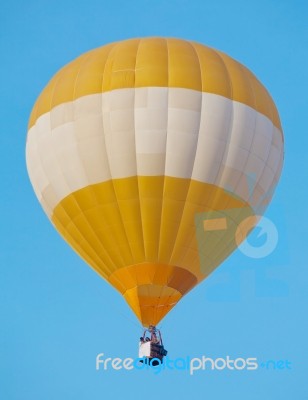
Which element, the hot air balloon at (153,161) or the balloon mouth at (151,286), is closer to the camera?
the hot air balloon at (153,161)

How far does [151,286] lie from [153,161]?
7.46 ft

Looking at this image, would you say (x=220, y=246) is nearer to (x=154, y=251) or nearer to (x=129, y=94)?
(x=154, y=251)

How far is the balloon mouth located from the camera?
23.9m

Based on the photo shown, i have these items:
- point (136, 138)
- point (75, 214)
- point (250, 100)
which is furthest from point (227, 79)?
point (75, 214)

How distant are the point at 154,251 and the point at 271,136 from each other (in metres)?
3.15

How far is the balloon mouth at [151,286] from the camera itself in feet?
78.3

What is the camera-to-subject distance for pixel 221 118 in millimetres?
23797

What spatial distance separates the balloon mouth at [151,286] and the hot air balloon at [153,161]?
2cm

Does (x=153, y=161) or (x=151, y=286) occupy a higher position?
(x=153, y=161)

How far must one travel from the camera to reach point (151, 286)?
23938mm

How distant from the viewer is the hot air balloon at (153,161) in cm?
2359

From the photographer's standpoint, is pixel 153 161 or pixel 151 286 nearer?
pixel 153 161

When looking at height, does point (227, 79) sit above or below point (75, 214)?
above

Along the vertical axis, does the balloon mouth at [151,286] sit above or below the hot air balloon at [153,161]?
below
